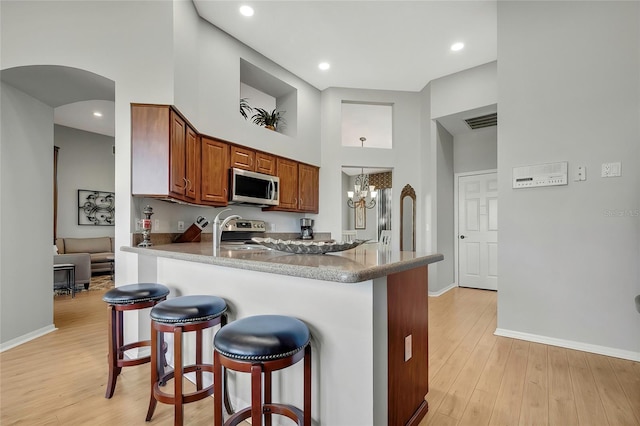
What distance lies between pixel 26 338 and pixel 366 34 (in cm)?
481

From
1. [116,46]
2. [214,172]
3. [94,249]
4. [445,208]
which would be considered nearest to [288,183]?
[214,172]

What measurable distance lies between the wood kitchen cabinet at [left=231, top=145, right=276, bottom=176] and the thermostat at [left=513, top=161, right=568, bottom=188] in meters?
2.92

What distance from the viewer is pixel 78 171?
6723 mm

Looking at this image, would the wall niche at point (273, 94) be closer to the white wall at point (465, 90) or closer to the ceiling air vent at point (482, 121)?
the white wall at point (465, 90)

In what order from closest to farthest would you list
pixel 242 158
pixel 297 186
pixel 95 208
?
pixel 242 158, pixel 297 186, pixel 95 208

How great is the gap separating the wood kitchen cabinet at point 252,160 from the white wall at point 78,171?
197 inches

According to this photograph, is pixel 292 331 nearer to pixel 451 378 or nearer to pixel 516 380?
pixel 451 378

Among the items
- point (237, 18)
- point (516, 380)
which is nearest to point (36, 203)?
point (237, 18)

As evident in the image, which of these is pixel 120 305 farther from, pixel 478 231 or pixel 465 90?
pixel 478 231

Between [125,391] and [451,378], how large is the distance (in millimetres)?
2251

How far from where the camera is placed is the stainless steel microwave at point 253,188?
368cm

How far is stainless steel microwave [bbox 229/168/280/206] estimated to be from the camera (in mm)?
3682

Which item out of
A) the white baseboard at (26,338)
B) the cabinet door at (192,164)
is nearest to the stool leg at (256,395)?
the cabinet door at (192,164)

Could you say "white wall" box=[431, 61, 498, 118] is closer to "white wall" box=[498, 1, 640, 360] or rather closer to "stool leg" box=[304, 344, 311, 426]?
"white wall" box=[498, 1, 640, 360]
